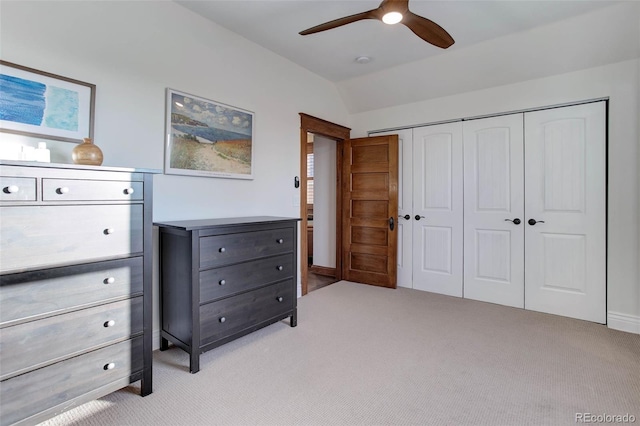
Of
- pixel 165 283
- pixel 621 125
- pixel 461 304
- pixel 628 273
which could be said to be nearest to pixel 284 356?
pixel 165 283

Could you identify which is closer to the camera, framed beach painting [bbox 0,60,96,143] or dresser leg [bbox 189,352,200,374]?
framed beach painting [bbox 0,60,96,143]

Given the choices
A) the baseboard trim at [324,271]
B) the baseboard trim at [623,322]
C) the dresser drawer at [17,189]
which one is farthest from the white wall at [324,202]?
the dresser drawer at [17,189]

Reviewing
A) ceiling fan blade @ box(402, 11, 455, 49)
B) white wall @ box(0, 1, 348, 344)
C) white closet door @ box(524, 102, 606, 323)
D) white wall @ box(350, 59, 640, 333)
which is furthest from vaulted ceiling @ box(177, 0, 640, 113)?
white closet door @ box(524, 102, 606, 323)

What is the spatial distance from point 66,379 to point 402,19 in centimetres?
274

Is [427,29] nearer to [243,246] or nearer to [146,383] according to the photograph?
[243,246]

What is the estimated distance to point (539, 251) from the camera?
3342 millimetres

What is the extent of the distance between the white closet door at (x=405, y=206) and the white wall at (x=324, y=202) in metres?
1.01

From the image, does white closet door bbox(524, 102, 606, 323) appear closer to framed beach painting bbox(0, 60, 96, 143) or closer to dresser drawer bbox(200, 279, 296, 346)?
dresser drawer bbox(200, 279, 296, 346)

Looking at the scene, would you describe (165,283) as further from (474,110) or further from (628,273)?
(628,273)

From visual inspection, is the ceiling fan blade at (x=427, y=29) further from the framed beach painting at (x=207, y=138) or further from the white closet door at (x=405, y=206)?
the white closet door at (x=405, y=206)

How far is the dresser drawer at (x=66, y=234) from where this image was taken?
140 centimetres

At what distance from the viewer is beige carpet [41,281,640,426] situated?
1.70m

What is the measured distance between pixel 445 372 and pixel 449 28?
2886 mm

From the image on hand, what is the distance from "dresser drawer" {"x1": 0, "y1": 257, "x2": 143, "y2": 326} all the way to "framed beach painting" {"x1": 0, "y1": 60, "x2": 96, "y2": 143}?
3.02 feet
